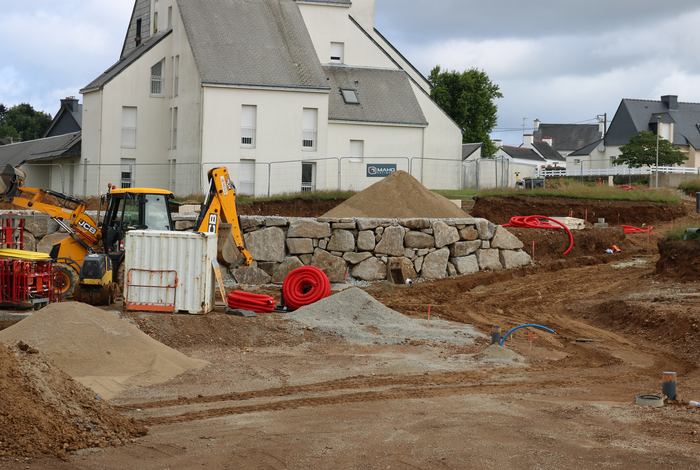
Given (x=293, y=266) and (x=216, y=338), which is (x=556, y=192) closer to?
(x=293, y=266)

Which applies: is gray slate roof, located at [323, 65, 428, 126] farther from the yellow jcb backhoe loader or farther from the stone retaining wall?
the yellow jcb backhoe loader

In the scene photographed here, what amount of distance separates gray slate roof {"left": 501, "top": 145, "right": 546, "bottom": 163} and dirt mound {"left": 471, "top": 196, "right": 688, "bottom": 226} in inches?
1617

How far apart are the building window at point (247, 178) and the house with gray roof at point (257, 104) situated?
0.17 ft

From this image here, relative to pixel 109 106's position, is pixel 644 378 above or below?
below

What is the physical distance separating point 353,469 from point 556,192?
26.1 m

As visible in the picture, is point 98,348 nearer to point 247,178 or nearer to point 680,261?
point 680,261

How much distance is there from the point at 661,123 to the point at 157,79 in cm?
4383

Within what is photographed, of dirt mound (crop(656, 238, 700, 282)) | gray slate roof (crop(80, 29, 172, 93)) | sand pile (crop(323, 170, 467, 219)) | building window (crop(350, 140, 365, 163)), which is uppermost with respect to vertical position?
gray slate roof (crop(80, 29, 172, 93))

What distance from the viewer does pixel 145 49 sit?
3644cm

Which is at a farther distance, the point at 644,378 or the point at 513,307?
the point at 513,307

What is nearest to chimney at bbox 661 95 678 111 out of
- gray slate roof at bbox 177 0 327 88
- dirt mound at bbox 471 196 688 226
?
dirt mound at bbox 471 196 688 226

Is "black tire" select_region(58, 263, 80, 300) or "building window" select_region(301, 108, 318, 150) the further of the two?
"building window" select_region(301, 108, 318, 150)

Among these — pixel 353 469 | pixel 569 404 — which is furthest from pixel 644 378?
pixel 353 469

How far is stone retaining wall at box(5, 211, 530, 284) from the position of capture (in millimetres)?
20484
